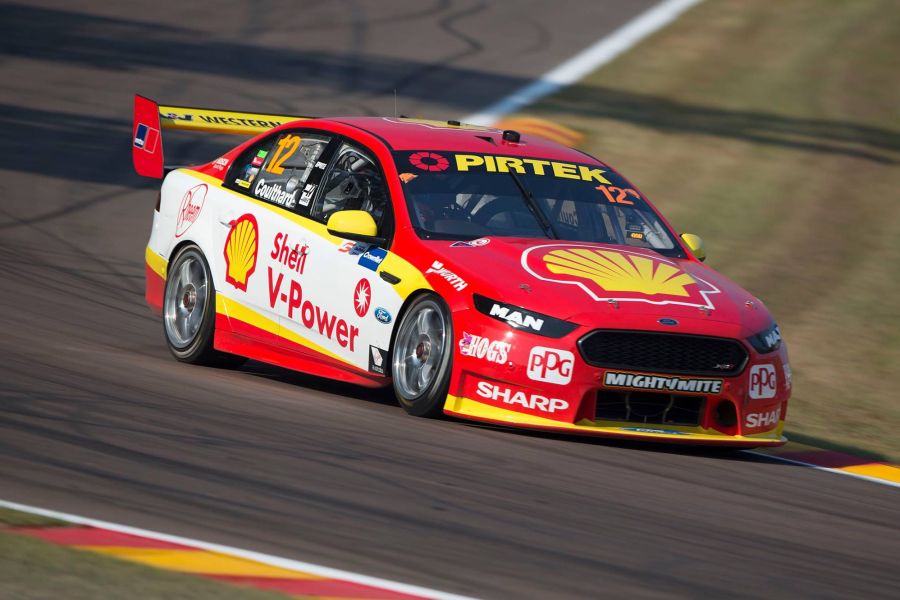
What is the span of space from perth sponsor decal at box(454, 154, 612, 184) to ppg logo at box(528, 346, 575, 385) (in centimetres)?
171

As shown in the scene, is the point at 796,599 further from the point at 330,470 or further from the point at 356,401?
the point at 356,401

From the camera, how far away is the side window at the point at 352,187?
8.67m

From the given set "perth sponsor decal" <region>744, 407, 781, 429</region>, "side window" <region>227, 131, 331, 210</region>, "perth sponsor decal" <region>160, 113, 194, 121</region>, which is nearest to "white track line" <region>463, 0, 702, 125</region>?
"perth sponsor decal" <region>160, 113, 194, 121</region>

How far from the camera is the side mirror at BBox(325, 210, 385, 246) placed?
8.18 metres

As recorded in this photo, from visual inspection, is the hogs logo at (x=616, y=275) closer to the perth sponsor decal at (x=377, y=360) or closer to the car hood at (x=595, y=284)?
the car hood at (x=595, y=284)

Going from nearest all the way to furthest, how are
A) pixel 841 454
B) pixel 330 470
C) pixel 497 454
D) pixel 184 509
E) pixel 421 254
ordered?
1. pixel 184 509
2. pixel 330 470
3. pixel 497 454
4. pixel 421 254
5. pixel 841 454

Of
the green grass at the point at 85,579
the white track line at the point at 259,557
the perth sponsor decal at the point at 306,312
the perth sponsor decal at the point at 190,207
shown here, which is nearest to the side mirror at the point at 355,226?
the perth sponsor decal at the point at 306,312

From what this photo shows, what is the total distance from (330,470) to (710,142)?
13438 millimetres

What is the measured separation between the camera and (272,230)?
8.99 meters

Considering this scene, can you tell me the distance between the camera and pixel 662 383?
24.2 feet

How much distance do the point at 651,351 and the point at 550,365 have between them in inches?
19.1

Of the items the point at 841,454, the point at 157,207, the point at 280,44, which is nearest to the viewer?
the point at 841,454

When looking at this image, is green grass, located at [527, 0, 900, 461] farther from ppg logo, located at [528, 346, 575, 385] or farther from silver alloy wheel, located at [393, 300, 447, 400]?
silver alloy wheel, located at [393, 300, 447, 400]

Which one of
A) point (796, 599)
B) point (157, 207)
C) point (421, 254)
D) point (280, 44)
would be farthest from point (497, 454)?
point (280, 44)
